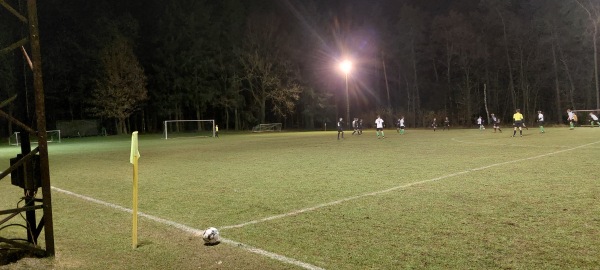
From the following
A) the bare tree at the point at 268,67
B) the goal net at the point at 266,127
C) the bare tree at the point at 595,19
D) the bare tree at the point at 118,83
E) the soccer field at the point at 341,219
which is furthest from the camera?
the bare tree at the point at 268,67

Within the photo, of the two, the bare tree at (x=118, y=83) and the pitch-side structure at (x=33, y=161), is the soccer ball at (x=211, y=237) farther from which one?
the bare tree at (x=118, y=83)

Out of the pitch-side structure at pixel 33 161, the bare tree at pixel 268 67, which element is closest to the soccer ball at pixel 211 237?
the pitch-side structure at pixel 33 161

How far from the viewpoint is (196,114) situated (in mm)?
64875

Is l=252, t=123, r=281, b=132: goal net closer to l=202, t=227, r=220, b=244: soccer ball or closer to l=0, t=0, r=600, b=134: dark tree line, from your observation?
l=0, t=0, r=600, b=134: dark tree line

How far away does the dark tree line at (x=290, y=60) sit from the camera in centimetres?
5219

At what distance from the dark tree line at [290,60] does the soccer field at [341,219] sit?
150 ft

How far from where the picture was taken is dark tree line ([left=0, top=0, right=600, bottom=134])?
52.2m

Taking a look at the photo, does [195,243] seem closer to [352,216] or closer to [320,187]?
[352,216]

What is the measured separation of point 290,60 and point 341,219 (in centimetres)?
5694

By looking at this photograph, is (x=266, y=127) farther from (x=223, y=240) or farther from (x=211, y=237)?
(x=211, y=237)

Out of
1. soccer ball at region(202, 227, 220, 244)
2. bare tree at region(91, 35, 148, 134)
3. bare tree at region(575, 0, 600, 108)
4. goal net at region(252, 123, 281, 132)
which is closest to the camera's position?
soccer ball at region(202, 227, 220, 244)

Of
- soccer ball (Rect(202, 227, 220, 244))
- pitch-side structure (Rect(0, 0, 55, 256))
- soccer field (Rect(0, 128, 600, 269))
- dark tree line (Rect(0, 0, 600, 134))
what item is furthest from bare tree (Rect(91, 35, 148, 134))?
soccer ball (Rect(202, 227, 220, 244))

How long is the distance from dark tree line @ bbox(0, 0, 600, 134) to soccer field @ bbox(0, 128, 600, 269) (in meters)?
45.7

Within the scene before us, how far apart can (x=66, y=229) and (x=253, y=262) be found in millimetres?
3879
